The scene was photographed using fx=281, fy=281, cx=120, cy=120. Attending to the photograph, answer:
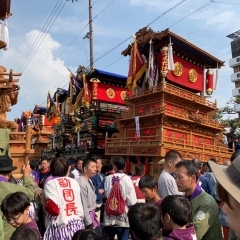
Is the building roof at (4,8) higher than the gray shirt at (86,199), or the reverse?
the building roof at (4,8)

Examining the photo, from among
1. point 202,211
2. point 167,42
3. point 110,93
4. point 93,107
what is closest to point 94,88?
point 93,107

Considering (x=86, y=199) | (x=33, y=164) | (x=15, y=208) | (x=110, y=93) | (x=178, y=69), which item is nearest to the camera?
(x=15, y=208)

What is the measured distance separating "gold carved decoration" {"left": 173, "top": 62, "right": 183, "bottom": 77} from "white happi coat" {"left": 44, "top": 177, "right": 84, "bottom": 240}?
17271 mm

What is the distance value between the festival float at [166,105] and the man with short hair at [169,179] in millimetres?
11505

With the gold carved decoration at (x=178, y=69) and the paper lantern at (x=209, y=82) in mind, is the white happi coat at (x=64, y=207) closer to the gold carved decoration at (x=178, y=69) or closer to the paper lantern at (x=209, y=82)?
the gold carved decoration at (x=178, y=69)

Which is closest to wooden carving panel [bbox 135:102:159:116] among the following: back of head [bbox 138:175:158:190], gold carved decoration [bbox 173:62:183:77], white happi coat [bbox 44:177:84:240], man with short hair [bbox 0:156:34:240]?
gold carved decoration [bbox 173:62:183:77]

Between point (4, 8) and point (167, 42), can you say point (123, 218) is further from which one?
point (167, 42)

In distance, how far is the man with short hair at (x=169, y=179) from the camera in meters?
3.89

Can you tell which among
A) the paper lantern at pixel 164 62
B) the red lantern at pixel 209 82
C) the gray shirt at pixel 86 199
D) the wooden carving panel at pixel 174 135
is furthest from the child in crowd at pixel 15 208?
the red lantern at pixel 209 82

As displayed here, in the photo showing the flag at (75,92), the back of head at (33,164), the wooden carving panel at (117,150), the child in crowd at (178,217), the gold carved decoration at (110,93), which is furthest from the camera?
the gold carved decoration at (110,93)

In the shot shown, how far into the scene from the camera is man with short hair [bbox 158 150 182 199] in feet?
12.8

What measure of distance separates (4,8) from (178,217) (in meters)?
10.4

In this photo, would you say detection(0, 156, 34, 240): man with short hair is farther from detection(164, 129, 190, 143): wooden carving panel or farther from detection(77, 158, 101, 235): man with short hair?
detection(164, 129, 190, 143): wooden carving panel

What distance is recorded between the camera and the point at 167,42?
1845cm
